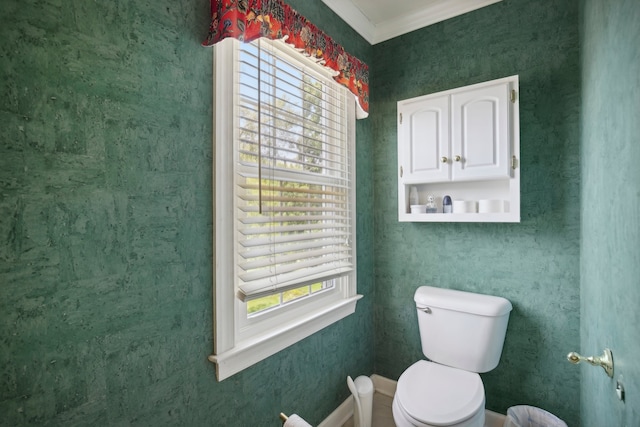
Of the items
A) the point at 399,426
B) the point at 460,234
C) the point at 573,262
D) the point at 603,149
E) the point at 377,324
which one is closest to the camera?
the point at 603,149

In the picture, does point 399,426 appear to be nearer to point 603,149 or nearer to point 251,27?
point 603,149

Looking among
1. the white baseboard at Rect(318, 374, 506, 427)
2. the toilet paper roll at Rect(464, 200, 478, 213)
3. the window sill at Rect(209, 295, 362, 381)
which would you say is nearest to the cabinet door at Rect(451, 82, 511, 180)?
the toilet paper roll at Rect(464, 200, 478, 213)

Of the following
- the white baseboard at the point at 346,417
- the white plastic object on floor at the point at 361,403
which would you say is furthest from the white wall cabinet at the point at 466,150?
the white baseboard at the point at 346,417

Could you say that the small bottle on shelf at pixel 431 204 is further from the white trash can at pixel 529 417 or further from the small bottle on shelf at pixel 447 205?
the white trash can at pixel 529 417

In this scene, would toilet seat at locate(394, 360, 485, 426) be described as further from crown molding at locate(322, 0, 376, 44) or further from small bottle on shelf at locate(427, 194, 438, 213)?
crown molding at locate(322, 0, 376, 44)

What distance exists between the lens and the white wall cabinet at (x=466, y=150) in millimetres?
1587

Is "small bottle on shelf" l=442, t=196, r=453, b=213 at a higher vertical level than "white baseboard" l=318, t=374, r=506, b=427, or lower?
higher

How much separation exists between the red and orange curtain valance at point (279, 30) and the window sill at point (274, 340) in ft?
3.78

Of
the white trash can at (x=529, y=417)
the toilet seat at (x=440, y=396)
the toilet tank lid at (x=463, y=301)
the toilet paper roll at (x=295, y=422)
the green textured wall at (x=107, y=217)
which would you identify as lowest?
the white trash can at (x=529, y=417)

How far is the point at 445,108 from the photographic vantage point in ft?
5.69

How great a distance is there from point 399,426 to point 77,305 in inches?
52.3

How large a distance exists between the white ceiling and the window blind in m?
0.48

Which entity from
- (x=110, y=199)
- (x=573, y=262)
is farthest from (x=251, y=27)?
(x=573, y=262)

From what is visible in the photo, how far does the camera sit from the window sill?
119 centimetres
